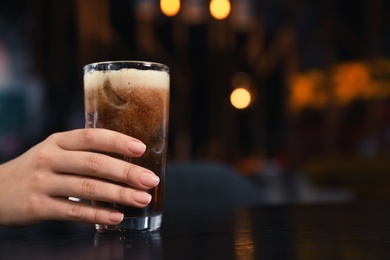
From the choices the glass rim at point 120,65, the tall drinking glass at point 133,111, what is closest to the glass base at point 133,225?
the tall drinking glass at point 133,111

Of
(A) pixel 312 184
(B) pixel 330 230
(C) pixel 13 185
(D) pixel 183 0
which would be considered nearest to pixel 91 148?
(C) pixel 13 185

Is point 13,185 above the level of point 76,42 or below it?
below

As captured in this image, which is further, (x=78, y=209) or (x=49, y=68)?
(x=49, y=68)

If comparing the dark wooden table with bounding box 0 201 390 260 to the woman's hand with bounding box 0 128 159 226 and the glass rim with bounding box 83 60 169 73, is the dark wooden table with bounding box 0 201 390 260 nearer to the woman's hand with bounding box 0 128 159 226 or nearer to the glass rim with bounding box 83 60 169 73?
the woman's hand with bounding box 0 128 159 226

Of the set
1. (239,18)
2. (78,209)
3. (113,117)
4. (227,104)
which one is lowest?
(78,209)

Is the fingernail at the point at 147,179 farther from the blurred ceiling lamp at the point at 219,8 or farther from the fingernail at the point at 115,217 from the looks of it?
the blurred ceiling lamp at the point at 219,8

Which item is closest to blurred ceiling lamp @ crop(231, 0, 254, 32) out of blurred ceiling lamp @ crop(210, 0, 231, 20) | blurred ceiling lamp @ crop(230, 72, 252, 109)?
blurred ceiling lamp @ crop(230, 72, 252, 109)

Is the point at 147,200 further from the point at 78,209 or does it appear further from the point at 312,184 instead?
the point at 312,184
